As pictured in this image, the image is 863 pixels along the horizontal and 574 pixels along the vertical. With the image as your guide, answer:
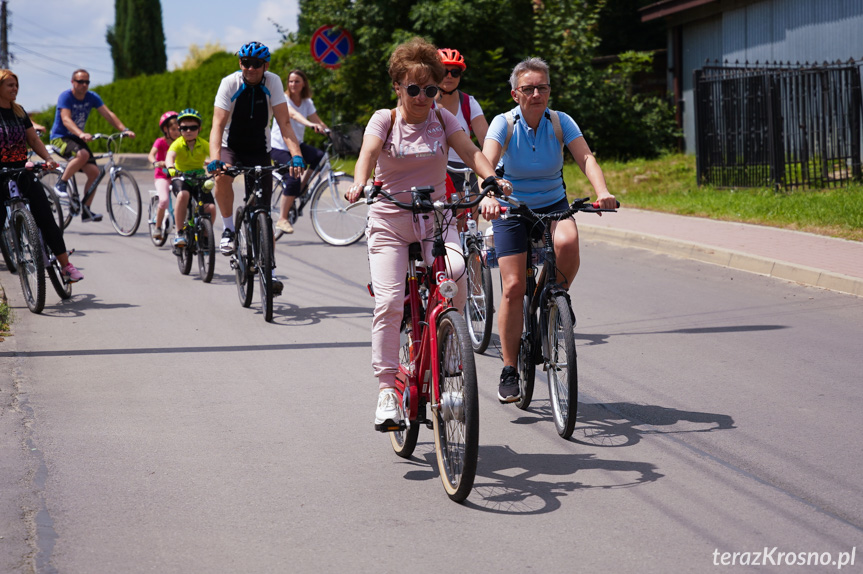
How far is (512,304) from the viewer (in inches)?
225

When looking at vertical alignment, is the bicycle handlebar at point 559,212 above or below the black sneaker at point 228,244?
above

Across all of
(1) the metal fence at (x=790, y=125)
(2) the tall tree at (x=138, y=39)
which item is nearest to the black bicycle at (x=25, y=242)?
(1) the metal fence at (x=790, y=125)

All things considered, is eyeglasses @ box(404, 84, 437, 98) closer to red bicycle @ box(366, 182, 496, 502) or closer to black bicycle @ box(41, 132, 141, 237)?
red bicycle @ box(366, 182, 496, 502)

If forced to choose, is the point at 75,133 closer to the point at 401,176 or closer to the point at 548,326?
the point at 401,176

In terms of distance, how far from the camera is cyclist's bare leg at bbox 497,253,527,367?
571 cm

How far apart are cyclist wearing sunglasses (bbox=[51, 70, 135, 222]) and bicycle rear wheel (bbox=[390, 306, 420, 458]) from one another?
9.71 m

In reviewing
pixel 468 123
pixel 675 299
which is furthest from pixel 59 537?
pixel 675 299

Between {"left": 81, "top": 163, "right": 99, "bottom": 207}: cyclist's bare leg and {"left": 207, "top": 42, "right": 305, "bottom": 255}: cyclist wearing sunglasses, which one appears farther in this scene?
{"left": 81, "top": 163, "right": 99, "bottom": 207}: cyclist's bare leg

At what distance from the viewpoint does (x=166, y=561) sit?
378cm

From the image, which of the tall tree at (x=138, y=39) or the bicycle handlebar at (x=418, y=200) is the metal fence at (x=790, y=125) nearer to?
the bicycle handlebar at (x=418, y=200)

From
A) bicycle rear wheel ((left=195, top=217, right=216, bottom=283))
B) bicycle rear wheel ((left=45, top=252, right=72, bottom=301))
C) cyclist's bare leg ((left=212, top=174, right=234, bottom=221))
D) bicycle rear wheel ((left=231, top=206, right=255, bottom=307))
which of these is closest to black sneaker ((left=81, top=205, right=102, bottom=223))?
bicycle rear wheel ((left=195, top=217, right=216, bottom=283))

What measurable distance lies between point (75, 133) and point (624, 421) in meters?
10.4

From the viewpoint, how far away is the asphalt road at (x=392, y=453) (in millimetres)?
3896

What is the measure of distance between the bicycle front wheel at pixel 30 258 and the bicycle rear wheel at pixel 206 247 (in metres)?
1.74
